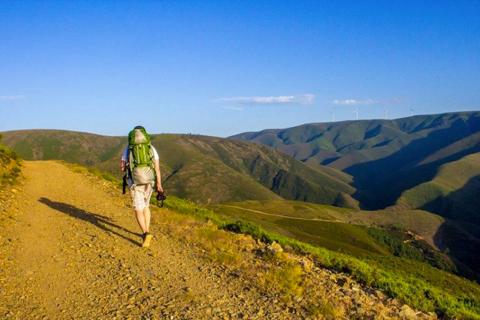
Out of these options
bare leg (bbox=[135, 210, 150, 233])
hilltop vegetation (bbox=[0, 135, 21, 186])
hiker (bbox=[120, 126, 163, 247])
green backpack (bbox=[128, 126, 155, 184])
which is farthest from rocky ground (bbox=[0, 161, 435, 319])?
hilltop vegetation (bbox=[0, 135, 21, 186])

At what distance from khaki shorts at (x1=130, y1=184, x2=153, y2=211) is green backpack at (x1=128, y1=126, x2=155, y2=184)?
231 millimetres

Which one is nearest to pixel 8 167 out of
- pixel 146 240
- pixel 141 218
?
pixel 141 218

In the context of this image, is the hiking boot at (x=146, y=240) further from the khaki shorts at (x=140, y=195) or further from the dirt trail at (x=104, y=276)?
the khaki shorts at (x=140, y=195)

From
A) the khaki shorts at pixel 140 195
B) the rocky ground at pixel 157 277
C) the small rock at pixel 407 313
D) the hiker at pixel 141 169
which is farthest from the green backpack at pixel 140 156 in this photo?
the small rock at pixel 407 313

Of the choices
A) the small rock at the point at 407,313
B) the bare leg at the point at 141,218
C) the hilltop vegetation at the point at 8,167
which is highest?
the hilltop vegetation at the point at 8,167

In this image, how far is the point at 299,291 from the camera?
9945mm

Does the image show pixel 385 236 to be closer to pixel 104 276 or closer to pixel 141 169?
pixel 141 169

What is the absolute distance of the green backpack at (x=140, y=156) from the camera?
39.0 ft

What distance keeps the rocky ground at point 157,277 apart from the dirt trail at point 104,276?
0.02 metres

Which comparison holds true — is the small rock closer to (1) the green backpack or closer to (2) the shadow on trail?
(1) the green backpack

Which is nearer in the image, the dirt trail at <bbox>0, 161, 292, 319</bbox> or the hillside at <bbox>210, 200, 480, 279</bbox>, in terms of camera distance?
the dirt trail at <bbox>0, 161, 292, 319</bbox>

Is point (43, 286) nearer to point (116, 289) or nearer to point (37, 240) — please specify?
point (116, 289)

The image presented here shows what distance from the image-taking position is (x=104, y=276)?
10.2 meters

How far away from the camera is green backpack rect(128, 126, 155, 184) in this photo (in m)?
11.9
